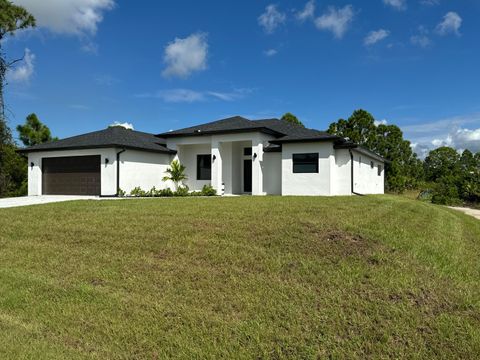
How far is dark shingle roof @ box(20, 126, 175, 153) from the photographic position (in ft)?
64.0

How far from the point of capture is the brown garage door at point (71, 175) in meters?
20.0

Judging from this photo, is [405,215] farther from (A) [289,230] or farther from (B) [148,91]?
(B) [148,91]

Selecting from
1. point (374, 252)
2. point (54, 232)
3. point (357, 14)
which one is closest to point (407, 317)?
point (374, 252)

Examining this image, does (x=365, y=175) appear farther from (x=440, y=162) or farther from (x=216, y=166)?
(x=440, y=162)

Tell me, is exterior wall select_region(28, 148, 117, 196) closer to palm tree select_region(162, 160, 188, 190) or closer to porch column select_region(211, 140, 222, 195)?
palm tree select_region(162, 160, 188, 190)

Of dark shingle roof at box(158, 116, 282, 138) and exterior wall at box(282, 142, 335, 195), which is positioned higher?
dark shingle roof at box(158, 116, 282, 138)

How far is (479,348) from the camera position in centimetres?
348

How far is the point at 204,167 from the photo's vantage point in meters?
22.5

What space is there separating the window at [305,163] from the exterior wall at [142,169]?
8281mm

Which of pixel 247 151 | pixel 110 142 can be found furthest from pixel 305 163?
pixel 110 142

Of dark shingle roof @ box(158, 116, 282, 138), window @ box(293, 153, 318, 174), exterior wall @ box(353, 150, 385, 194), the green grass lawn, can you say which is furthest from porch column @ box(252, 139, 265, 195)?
the green grass lawn

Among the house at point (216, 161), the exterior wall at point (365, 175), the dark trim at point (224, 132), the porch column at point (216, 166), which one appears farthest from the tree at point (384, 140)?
the porch column at point (216, 166)

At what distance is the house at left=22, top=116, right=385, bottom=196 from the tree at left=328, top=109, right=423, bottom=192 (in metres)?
8.34

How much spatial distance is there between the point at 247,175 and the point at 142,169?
247 inches
